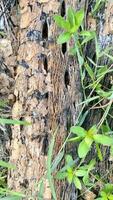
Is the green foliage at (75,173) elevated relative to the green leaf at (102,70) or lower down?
lower down

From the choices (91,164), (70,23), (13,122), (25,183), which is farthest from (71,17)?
(25,183)

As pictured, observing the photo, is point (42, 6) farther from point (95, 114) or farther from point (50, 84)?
point (95, 114)

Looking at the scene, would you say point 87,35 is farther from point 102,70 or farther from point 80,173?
point 80,173

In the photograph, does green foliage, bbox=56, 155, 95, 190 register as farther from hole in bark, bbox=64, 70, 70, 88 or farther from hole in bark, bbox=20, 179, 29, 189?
hole in bark, bbox=64, 70, 70, 88

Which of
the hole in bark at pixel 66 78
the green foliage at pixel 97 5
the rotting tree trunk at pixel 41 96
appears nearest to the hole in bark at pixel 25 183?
the rotting tree trunk at pixel 41 96

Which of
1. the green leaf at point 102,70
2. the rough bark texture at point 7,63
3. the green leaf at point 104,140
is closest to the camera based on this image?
the green leaf at point 104,140

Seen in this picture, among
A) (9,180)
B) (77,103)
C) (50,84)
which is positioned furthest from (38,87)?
(9,180)

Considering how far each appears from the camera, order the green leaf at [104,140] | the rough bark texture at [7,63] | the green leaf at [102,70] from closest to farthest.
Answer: the green leaf at [104,140] → the green leaf at [102,70] → the rough bark texture at [7,63]

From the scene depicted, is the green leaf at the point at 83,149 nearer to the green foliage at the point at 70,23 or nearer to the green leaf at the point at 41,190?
the green leaf at the point at 41,190
